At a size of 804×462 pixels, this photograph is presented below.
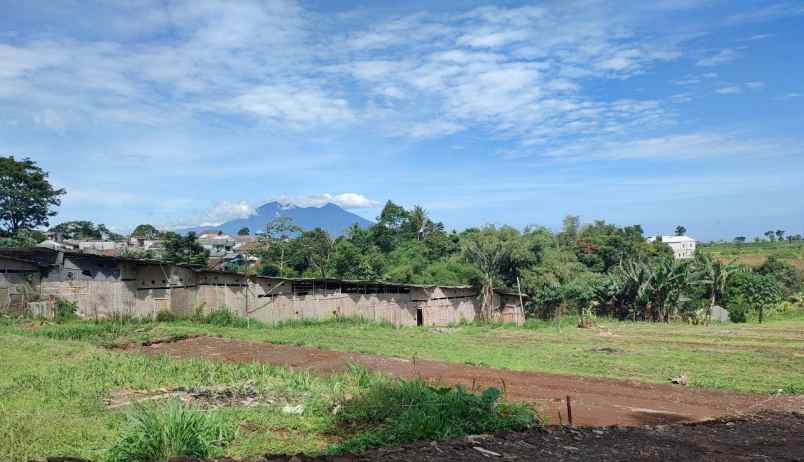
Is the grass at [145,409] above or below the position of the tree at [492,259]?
below

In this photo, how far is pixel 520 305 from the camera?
32.2 m

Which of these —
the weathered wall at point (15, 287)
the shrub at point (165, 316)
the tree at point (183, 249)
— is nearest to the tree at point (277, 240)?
the tree at point (183, 249)

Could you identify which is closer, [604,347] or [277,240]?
[604,347]

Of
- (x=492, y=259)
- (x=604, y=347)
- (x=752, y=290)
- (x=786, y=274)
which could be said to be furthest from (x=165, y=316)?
(x=786, y=274)

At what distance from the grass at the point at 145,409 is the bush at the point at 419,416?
290mm

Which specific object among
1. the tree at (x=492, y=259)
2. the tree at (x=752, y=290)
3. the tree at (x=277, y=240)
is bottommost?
the tree at (x=752, y=290)

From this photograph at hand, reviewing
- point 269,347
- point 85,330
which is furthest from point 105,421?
point 85,330

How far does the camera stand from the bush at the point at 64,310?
19938mm

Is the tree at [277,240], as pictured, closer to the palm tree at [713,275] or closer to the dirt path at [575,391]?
the palm tree at [713,275]

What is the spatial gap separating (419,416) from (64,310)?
1763 cm

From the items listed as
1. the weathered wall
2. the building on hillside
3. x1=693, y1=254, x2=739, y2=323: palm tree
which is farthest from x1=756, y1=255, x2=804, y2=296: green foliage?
the weathered wall

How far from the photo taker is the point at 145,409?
646 centimetres

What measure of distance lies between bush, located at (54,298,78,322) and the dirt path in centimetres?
678

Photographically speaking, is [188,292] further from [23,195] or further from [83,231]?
[83,231]
